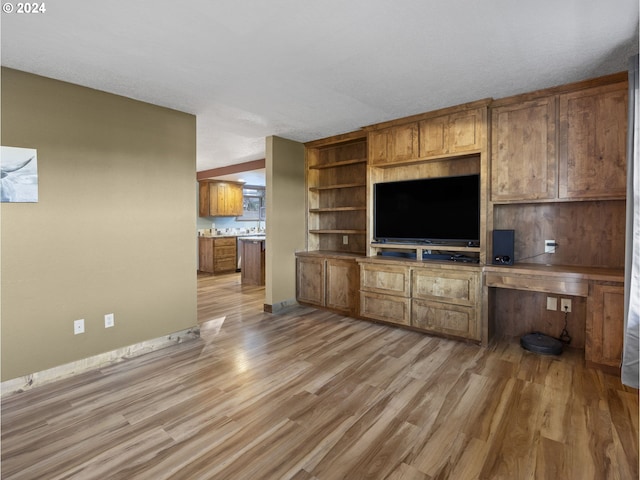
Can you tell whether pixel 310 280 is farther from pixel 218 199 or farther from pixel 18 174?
pixel 218 199

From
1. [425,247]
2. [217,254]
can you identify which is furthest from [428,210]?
[217,254]

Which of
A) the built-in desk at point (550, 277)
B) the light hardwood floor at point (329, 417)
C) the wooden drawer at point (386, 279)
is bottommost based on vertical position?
the light hardwood floor at point (329, 417)

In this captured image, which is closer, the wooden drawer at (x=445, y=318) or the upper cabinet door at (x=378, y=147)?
the wooden drawer at (x=445, y=318)

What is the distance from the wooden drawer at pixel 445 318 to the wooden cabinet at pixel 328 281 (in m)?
A: 0.91

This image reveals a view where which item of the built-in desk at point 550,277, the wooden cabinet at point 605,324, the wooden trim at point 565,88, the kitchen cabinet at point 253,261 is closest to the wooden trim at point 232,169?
the kitchen cabinet at point 253,261

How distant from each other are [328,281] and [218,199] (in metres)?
4.80

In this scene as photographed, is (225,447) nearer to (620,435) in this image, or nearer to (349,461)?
(349,461)

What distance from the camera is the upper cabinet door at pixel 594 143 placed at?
9.21 ft

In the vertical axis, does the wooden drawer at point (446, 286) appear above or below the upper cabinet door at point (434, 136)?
below

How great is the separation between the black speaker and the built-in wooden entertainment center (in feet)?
0.40

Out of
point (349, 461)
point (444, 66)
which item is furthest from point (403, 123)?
point (349, 461)

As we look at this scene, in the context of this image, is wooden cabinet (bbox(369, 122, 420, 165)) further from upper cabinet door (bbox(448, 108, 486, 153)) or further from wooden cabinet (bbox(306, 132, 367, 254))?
wooden cabinet (bbox(306, 132, 367, 254))

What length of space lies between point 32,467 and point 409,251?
3.68 meters

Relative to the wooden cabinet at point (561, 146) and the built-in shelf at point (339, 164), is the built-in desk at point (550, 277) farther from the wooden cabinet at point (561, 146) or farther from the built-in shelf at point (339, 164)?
the built-in shelf at point (339, 164)
